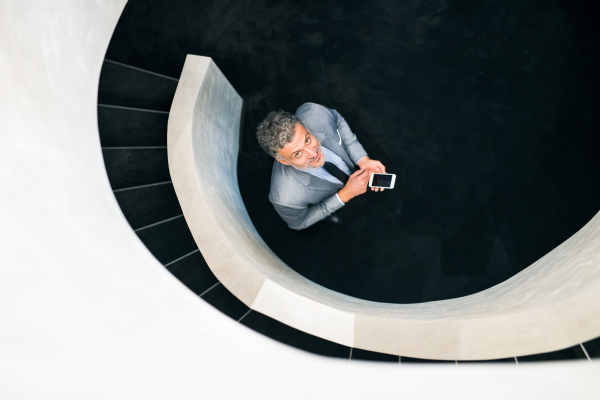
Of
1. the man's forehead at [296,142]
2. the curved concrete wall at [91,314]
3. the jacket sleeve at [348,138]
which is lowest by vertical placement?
the curved concrete wall at [91,314]

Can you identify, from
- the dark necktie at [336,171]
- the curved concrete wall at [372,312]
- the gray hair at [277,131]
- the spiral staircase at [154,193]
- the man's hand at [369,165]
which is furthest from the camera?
the man's hand at [369,165]

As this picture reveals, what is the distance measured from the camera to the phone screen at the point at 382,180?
2598 millimetres

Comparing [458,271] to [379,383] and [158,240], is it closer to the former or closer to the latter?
[379,383]

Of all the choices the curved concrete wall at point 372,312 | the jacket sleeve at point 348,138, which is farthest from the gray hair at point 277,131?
the jacket sleeve at point 348,138

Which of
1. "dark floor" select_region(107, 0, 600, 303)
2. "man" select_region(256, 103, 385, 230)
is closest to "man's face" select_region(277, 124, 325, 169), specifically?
"man" select_region(256, 103, 385, 230)

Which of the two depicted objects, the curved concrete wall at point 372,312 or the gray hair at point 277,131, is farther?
the gray hair at point 277,131

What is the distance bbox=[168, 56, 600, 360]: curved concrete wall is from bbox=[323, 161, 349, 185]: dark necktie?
0.78 metres

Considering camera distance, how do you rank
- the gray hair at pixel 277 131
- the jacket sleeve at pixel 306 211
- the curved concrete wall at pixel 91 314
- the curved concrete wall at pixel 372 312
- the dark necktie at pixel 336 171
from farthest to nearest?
the dark necktie at pixel 336 171 → the jacket sleeve at pixel 306 211 → the gray hair at pixel 277 131 → the curved concrete wall at pixel 372 312 → the curved concrete wall at pixel 91 314

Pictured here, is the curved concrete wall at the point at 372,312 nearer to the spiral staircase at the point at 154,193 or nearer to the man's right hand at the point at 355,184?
the spiral staircase at the point at 154,193

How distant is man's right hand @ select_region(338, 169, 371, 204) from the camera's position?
255 cm

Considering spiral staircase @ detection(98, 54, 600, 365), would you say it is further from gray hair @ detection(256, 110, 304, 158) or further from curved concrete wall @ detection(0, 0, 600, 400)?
gray hair @ detection(256, 110, 304, 158)

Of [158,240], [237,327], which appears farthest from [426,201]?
[158,240]

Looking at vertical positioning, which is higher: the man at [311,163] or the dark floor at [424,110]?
the dark floor at [424,110]

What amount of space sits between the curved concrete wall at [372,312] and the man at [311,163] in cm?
40
